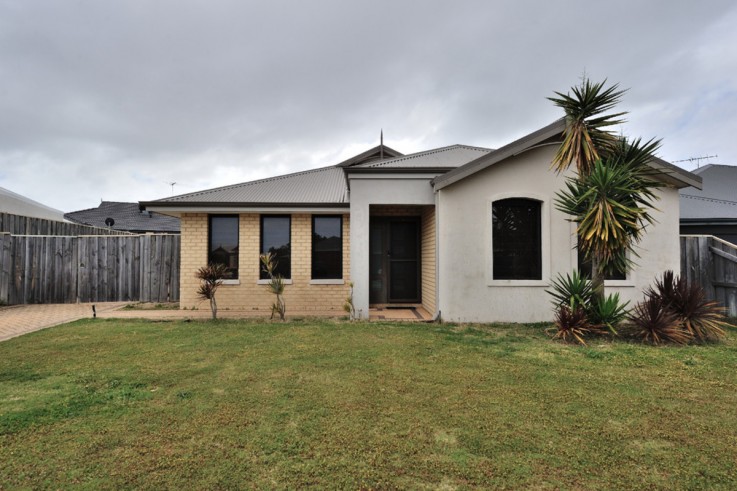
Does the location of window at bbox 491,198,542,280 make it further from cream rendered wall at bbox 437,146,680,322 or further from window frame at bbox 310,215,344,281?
window frame at bbox 310,215,344,281

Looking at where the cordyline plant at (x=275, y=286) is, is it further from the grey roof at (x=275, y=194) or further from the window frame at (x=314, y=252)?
the grey roof at (x=275, y=194)

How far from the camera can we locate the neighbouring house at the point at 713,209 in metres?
Result: 12.1

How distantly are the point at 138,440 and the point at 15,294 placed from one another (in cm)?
1177

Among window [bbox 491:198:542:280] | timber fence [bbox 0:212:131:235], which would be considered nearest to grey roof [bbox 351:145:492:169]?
window [bbox 491:198:542:280]

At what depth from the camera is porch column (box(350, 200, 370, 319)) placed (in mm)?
8211

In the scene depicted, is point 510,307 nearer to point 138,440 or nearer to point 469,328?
point 469,328

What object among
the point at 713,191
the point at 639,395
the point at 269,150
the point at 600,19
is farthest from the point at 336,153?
the point at 639,395

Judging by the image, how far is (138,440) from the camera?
9.77 ft

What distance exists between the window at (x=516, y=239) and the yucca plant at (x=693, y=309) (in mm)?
2378

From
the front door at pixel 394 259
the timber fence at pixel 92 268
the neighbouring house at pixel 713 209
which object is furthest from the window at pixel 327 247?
the neighbouring house at pixel 713 209

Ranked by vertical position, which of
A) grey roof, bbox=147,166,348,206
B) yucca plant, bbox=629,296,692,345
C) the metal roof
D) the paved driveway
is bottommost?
the paved driveway

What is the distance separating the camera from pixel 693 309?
6.56 m

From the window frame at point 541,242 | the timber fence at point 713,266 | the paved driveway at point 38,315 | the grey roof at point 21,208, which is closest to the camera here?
the paved driveway at point 38,315

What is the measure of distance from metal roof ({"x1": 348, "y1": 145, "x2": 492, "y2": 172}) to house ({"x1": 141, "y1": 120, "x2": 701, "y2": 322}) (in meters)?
0.07
